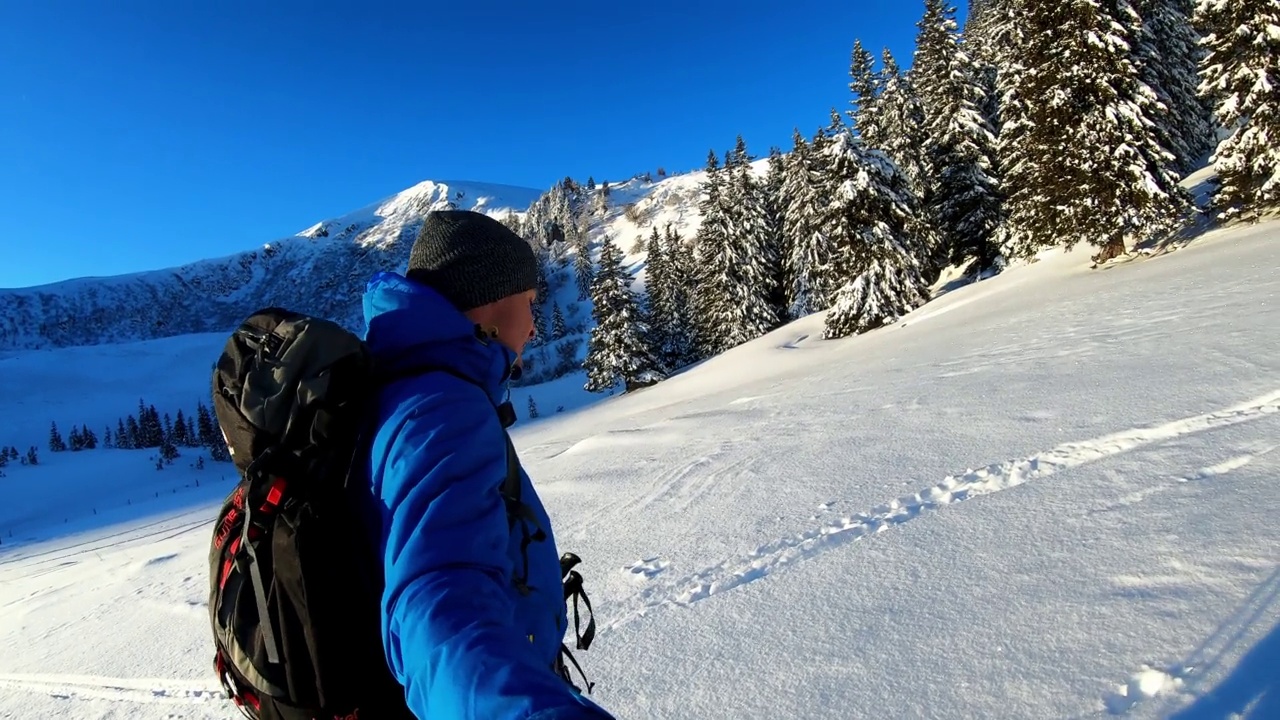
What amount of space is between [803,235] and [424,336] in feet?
109

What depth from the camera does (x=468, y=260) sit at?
158cm

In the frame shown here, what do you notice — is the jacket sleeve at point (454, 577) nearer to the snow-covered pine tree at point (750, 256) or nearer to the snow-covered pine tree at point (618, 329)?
the snow-covered pine tree at point (618, 329)

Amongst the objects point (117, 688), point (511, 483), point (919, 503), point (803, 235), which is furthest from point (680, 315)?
point (511, 483)

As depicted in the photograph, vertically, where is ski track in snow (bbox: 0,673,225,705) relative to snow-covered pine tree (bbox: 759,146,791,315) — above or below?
below

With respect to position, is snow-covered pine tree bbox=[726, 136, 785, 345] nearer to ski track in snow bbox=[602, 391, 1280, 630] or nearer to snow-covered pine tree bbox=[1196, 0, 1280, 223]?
snow-covered pine tree bbox=[1196, 0, 1280, 223]

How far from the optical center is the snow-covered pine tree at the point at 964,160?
1006 inches

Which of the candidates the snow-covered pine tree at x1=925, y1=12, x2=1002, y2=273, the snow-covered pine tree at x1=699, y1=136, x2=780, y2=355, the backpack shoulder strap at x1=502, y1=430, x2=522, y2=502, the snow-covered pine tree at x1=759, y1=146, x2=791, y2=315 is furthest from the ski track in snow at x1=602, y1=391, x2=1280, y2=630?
the snow-covered pine tree at x1=759, y1=146, x2=791, y2=315

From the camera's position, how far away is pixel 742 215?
35344 mm

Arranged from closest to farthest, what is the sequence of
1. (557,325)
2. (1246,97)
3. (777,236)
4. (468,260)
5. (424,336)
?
(424,336) → (468,260) → (1246,97) → (777,236) → (557,325)

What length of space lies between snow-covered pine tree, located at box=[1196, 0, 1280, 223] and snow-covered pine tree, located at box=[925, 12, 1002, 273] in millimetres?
8279

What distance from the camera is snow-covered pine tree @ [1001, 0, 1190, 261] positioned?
16359 millimetres

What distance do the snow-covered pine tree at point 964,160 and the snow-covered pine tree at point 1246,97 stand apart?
8.28 m

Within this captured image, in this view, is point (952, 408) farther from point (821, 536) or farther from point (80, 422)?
point (80, 422)

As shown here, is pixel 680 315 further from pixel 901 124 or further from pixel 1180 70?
pixel 1180 70
